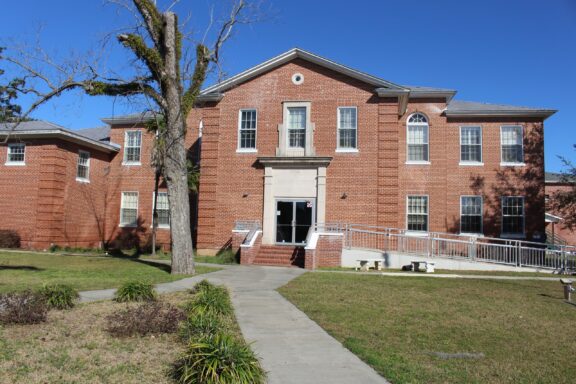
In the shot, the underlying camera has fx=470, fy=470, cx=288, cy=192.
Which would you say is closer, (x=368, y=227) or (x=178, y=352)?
(x=178, y=352)

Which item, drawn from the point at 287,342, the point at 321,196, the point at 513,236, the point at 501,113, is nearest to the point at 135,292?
the point at 287,342

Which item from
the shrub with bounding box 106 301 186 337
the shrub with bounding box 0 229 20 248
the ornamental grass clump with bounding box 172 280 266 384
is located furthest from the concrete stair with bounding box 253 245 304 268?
the ornamental grass clump with bounding box 172 280 266 384

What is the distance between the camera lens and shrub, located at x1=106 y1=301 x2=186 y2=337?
6.90 meters

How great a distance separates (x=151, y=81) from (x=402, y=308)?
1089cm

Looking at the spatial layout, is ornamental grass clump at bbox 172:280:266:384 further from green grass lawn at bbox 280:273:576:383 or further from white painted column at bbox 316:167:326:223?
white painted column at bbox 316:167:326:223

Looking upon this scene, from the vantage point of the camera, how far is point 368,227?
70.8 feet

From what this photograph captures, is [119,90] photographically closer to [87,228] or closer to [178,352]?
[178,352]

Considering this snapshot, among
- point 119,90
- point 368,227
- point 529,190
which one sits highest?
Answer: point 119,90

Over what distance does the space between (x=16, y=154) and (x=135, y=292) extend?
2055cm

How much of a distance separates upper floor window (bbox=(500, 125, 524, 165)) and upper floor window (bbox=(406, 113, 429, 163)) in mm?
4144

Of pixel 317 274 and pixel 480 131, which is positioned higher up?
pixel 480 131

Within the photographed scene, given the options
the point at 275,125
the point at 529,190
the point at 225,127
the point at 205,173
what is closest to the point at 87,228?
the point at 205,173

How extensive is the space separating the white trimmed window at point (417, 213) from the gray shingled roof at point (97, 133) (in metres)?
19.7

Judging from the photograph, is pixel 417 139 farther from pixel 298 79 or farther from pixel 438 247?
pixel 298 79
